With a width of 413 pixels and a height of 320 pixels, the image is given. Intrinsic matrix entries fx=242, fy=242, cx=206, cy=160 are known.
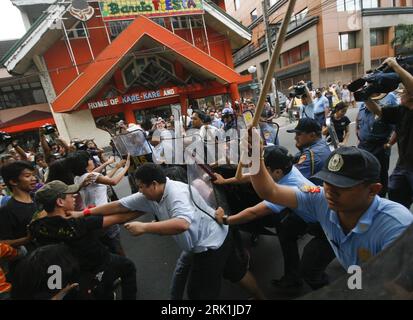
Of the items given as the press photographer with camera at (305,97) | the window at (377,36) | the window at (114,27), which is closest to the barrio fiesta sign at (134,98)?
the window at (114,27)

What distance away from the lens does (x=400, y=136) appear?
247 cm

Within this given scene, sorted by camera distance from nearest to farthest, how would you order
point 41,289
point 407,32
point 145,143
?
1. point 41,289
2. point 145,143
3. point 407,32

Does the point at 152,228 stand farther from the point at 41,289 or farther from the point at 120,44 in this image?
the point at 120,44

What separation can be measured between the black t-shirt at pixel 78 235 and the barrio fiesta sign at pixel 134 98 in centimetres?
1192

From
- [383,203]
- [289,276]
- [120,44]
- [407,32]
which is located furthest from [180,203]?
[407,32]

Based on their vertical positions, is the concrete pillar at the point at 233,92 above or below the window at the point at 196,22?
below

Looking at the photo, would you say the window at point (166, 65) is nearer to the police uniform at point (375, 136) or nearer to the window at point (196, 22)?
the window at point (196, 22)

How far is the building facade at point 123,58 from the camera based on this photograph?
11.4 m

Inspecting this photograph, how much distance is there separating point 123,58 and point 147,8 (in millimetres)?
2966

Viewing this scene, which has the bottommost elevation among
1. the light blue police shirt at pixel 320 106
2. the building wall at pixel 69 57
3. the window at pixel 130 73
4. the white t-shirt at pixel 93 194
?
the white t-shirt at pixel 93 194

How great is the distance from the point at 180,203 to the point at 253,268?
1585 millimetres

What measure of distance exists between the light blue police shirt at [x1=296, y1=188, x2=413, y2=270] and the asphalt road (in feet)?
4.12

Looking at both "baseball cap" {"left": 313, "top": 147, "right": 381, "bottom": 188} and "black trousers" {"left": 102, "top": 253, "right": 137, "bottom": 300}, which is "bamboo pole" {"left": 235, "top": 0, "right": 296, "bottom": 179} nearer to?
"baseball cap" {"left": 313, "top": 147, "right": 381, "bottom": 188}

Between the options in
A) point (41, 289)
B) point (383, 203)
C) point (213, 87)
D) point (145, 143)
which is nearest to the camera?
point (383, 203)
